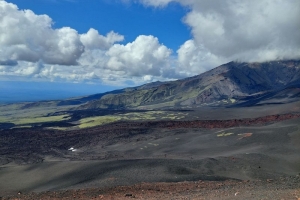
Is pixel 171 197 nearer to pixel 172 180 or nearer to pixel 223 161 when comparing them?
pixel 172 180

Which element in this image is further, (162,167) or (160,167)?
(160,167)

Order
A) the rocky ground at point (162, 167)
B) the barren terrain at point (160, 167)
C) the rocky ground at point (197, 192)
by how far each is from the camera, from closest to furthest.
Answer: the rocky ground at point (197, 192)
the rocky ground at point (162, 167)
the barren terrain at point (160, 167)

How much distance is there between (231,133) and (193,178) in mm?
42917

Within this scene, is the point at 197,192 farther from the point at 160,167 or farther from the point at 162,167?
the point at 160,167

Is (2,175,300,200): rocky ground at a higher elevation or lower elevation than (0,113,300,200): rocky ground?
higher

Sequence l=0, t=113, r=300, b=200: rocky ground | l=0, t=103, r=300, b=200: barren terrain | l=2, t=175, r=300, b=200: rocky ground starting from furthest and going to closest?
1. l=0, t=103, r=300, b=200: barren terrain
2. l=0, t=113, r=300, b=200: rocky ground
3. l=2, t=175, r=300, b=200: rocky ground

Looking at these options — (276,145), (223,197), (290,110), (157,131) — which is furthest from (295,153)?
(290,110)

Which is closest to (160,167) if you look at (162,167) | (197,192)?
(162,167)

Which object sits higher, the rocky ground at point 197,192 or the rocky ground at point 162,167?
the rocky ground at point 197,192

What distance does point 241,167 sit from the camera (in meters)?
44.7

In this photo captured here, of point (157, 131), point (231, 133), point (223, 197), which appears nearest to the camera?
point (223, 197)

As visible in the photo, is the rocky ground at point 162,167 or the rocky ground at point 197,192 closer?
the rocky ground at point 197,192

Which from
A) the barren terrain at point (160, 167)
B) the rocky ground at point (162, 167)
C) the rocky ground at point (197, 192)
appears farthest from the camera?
the barren terrain at point (160, 167)

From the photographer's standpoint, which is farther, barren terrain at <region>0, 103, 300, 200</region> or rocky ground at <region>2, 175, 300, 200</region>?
barren terrain at <region>0, 103, 300, 200</region>
